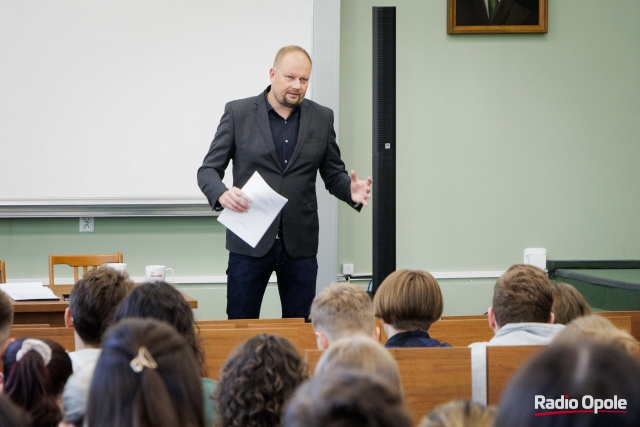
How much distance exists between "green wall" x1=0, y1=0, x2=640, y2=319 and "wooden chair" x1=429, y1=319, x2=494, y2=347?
237cm

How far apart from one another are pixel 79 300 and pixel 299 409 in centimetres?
134

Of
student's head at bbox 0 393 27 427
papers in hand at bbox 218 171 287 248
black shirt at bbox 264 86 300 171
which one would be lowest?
student's head at bbox 0 393 27 427

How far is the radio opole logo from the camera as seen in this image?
0.73m

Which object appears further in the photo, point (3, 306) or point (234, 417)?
point (3, 306)

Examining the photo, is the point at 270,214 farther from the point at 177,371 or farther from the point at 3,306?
the point at 177,371

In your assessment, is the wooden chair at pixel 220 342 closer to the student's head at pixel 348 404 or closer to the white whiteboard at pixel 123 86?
the student's head at pixel 348 404

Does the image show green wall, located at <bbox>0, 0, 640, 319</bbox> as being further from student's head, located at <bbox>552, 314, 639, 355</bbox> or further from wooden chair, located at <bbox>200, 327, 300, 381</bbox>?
student's head, located at <bbox>552, 314, 639, 355</bbox>

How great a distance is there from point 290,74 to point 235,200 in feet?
2.17

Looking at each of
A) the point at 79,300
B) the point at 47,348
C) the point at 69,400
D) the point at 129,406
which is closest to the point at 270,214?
the point at 79,300

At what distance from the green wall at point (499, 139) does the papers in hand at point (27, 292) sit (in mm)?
1952

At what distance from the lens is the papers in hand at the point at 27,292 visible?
9.77 ft

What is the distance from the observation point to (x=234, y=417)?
1327mm

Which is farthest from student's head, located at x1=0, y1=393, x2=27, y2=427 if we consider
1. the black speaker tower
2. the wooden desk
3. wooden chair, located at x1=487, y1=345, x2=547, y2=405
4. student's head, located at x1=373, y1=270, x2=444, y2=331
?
the black speaker tower

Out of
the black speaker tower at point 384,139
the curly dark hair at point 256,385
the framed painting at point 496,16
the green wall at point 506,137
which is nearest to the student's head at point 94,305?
the curly dark hair at point 256,385
